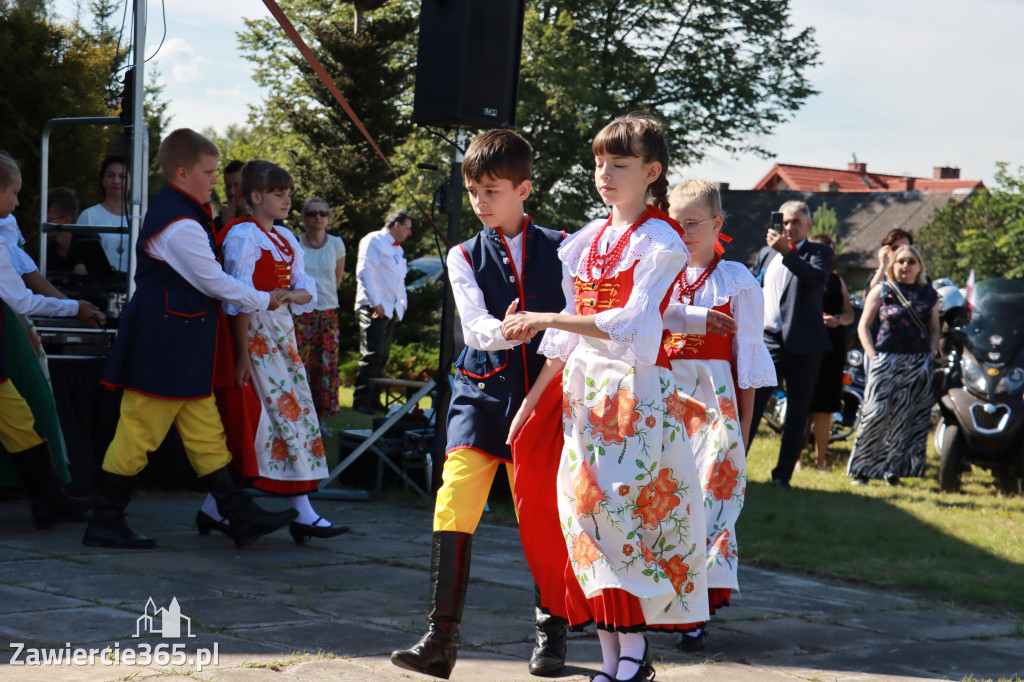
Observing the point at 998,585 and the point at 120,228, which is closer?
the point at 998,585

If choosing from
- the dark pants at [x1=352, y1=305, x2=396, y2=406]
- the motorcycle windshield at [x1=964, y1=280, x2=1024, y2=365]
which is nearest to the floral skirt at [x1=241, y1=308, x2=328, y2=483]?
the motorcycle windshield at [x1=964, y1=280, x2=1024, y2=365]

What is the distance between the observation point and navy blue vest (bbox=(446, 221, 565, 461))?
3.45 metres

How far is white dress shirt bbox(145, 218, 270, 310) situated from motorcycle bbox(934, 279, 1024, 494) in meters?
5.81

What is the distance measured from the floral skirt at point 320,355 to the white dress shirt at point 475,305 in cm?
543

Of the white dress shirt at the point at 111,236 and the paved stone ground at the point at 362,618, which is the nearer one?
the paved stone ground at the point at 362,618

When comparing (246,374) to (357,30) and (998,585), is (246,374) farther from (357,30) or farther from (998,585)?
(357,30)

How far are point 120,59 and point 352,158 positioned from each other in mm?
11516

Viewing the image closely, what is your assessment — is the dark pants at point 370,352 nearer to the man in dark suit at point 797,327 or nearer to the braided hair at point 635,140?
the man in dark suit at point 797,327

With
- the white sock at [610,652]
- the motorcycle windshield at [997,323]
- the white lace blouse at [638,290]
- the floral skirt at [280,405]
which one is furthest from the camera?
the motorcycle windshield at [997,323]

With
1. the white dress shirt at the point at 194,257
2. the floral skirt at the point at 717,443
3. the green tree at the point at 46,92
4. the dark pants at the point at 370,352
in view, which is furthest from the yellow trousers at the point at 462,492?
the dark pants at the point at 370,352

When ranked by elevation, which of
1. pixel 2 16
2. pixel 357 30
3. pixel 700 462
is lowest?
pixel 700 462

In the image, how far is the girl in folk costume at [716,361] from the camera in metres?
4.11

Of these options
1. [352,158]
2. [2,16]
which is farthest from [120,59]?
[352,158]

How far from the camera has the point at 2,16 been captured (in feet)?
31.6
